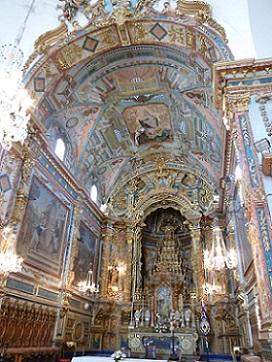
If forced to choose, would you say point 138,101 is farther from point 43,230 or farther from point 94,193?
point 43,230

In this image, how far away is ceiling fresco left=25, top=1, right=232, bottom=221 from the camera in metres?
10.6

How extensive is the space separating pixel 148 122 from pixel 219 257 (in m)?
7.46

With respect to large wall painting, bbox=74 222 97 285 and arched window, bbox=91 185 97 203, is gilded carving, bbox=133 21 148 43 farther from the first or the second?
large wall painting, bbox=74 222 97 285

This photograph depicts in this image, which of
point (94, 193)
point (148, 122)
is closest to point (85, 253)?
point (94, 193)

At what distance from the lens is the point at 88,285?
14.6 m

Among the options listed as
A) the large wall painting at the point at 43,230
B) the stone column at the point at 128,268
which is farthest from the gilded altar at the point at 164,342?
the large wall painting at the point at 43,230

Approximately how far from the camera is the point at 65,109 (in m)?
12.9

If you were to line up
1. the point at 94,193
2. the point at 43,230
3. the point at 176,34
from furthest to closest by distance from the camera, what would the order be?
the point at 94,193
the point at 43,230
the point at 176,34

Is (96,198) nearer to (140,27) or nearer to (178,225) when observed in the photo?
(178,225)

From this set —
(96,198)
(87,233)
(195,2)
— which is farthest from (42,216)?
(195,2)

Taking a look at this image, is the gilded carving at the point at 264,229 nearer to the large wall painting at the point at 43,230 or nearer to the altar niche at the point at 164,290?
the large wall painting at the point at 43,230

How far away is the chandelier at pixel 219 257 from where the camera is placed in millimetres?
12633

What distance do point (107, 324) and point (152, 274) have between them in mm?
3699

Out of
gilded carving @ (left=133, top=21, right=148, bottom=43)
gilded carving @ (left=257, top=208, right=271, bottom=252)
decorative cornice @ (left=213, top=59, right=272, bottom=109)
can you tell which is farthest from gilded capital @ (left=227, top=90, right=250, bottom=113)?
gilded carving @ (left=133, top=21, right=148, bottom=43)
